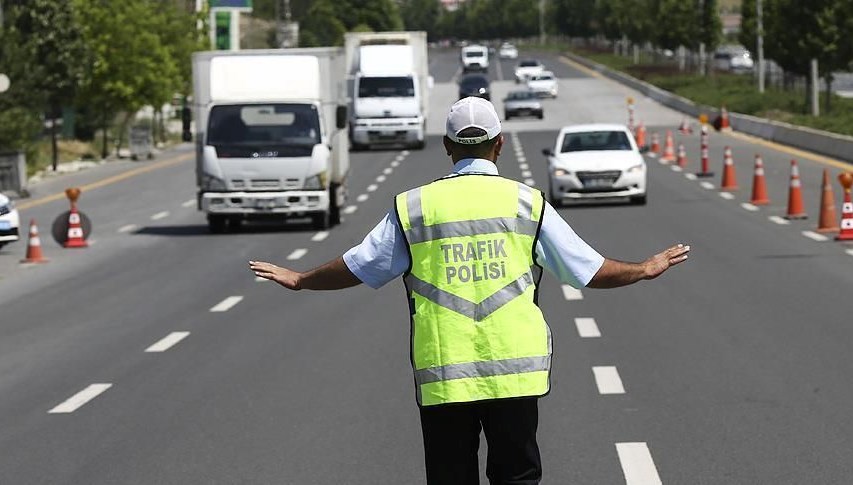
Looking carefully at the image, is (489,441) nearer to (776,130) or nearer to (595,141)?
(595,141)

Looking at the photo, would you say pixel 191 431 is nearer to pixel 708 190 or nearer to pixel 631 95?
pixel 708 190

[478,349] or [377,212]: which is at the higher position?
[478,349]

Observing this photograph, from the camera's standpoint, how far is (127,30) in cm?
5828

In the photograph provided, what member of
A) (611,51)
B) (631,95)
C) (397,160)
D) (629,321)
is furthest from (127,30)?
(611,51)

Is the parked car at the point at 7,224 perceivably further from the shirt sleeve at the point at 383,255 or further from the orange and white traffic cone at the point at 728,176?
the shirt sleeve at the point at 383,255

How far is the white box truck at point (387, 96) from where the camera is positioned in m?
53.6

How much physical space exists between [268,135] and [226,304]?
397 inches

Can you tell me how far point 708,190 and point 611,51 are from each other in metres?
130

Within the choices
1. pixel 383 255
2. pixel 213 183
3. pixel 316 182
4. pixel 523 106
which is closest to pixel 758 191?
pixel 316 182

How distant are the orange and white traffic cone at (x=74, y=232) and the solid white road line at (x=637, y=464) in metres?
17.2

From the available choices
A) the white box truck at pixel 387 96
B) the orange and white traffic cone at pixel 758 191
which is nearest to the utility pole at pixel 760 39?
the white box truck at pixel 387 96

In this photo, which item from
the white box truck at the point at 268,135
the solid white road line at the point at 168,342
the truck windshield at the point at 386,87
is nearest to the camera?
the solid white road line at the point at 168,342

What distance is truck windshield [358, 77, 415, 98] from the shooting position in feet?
177

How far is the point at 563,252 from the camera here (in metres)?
5.63
